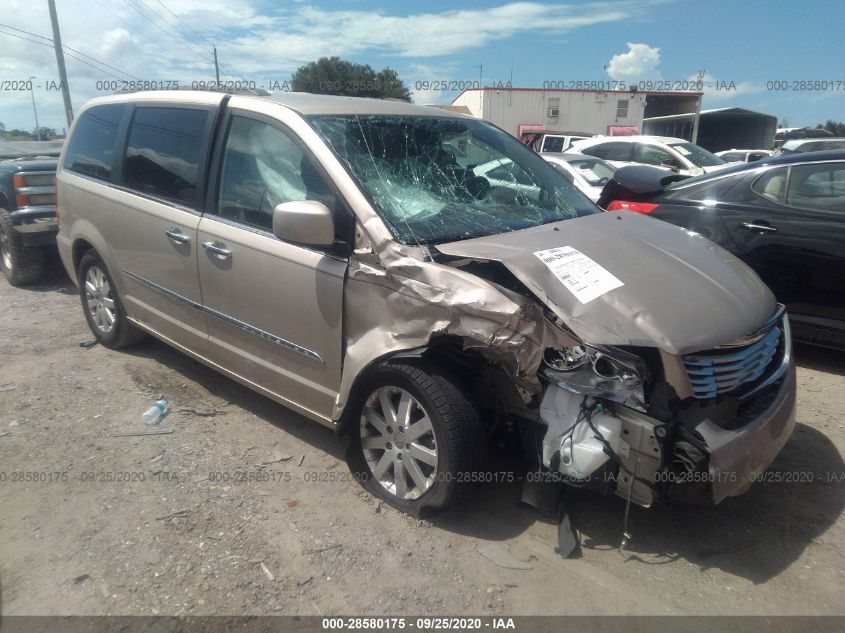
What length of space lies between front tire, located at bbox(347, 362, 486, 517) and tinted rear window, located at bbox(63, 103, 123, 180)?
9.36 ft

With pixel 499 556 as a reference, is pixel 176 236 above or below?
above

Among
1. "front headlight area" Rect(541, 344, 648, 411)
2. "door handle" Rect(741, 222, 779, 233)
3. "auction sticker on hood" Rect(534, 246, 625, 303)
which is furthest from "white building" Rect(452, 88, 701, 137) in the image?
"front headlight area" Rect(541, 344, 648, 411)

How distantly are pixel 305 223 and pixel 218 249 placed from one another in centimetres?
91

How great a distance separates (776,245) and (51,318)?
20.4 ft

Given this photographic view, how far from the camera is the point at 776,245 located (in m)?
4.34

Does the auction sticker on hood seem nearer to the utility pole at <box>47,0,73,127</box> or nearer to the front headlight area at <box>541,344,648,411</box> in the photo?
the front headlight area at <box>541,344,648,411</box>

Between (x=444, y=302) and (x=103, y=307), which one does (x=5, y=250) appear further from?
(x=444, y=302)

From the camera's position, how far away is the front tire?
266 centimetres

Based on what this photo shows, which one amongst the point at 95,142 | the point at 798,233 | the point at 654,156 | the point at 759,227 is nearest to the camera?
the point at 798,233

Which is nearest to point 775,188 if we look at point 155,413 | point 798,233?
point 798,233

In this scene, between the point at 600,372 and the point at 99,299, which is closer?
the point at 600,372

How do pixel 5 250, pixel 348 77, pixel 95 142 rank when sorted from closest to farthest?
pixel 95 142 → pixel 5 250 → pixel 348 77

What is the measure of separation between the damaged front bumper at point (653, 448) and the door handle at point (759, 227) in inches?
84.0

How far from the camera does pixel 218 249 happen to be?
3.44 m
